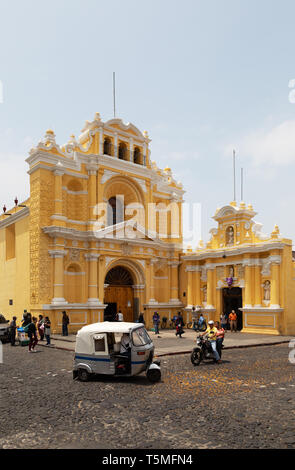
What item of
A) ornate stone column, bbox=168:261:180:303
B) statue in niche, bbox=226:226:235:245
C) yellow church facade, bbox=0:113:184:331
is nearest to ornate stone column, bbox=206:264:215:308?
statue in niche, bbox=226:226:235:245

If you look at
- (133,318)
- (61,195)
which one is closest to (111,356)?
(61,195)

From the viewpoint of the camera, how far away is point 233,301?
92.3 ft

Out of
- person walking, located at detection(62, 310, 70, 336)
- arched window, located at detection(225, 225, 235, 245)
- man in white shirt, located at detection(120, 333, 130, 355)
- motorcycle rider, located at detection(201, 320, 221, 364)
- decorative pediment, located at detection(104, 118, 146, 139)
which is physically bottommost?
person walking, located at detection(62, 310, 70, 336)

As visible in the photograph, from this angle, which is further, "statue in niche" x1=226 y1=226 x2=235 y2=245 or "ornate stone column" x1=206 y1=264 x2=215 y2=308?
"ornate stone column" x1=206 y1=264 x2=215 y2=308

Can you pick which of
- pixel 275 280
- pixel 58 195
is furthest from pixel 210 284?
pixel 58 195

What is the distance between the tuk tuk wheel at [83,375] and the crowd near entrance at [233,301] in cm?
1763

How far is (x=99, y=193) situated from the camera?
2678 cm

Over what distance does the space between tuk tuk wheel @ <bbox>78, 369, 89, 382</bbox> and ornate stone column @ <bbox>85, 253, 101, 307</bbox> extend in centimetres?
1366

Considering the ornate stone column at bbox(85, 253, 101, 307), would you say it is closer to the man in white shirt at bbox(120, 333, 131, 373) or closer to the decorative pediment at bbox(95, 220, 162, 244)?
the decorative pediment at bbox(95, 220, 162, 244)

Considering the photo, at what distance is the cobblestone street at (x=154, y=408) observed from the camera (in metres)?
6.95

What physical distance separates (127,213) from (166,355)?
14.6m

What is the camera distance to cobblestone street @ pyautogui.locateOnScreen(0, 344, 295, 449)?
22.8 feet

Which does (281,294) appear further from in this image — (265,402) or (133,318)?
(265,402)

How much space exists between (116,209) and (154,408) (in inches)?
827
